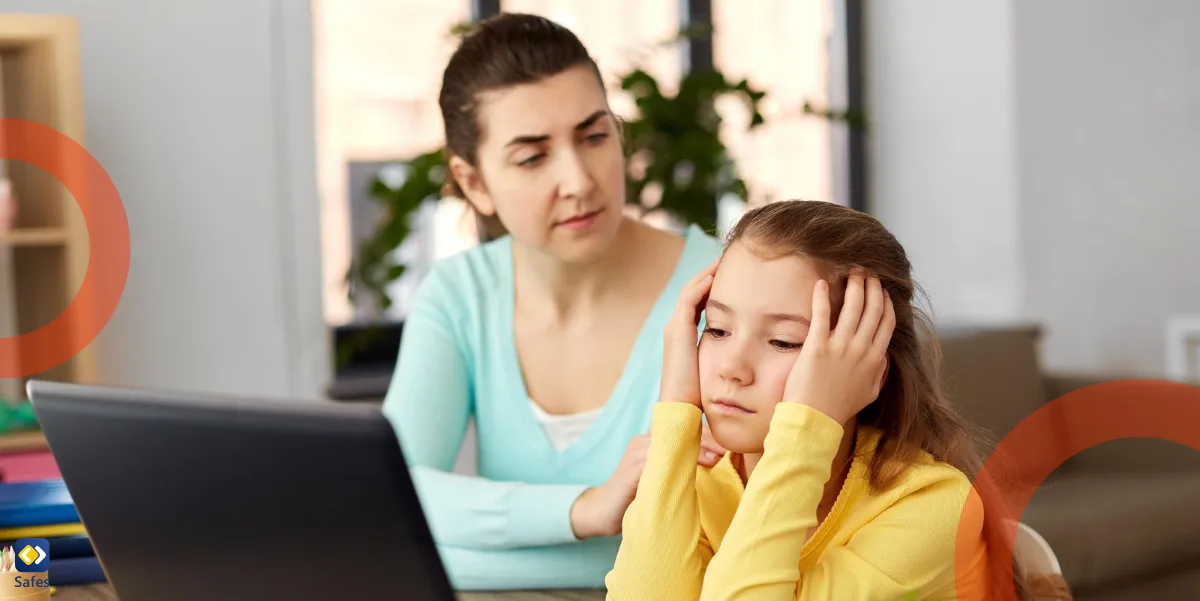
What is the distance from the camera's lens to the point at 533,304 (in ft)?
5.00

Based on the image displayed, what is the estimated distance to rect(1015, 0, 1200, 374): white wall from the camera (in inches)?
161

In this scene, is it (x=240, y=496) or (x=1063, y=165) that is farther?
(x=1063, y=165)

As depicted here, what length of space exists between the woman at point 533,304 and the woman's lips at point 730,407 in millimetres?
373

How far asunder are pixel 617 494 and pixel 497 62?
0.57 metres

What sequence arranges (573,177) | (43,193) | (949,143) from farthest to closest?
(949,143)
(43,193)
(573,177)

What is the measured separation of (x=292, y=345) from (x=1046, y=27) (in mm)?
2680

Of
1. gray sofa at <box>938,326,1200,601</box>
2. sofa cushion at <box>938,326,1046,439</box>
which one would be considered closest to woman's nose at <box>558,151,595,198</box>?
gray sofa at <box>938,326,1200,601</box>

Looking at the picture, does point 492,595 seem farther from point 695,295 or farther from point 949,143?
point 949,143

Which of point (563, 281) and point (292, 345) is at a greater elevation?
point (563, 281)

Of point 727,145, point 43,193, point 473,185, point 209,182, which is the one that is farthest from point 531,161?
point 727,145

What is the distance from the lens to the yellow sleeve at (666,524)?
922 mm

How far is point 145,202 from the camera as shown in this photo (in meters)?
3.02

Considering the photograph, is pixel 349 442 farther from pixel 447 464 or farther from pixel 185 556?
pixel 447 464

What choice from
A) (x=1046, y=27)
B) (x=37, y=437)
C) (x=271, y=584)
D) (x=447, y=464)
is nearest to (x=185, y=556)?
(x=271, y=584)
